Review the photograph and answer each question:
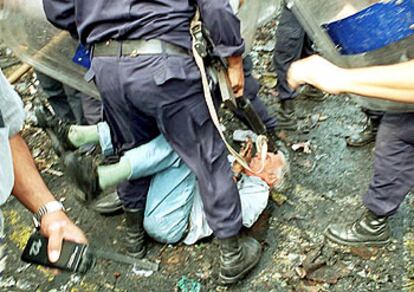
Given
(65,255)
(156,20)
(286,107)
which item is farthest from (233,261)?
(286,107)

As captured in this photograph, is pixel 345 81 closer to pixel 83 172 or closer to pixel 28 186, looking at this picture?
pixel 28 186

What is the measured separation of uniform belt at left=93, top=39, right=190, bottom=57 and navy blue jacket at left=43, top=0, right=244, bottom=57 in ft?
0.07

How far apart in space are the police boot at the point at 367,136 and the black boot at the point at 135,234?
4.63 ft

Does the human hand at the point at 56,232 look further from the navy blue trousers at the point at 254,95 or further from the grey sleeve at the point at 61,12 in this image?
the navy blue trousers at the point at 254,95

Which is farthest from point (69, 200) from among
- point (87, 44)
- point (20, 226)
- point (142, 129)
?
point (87, 44)

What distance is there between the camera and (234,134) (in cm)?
390

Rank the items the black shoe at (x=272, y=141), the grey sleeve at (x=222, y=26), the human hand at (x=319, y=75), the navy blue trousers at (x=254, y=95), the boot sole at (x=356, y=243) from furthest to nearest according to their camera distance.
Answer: the black shoe at (x=272, y=141) → the navy blue trousers at (x=254, y=95) → the boot sole at (x=356, y=243) → the grey sleeve at (x=222, y=26) → the human hand at (x=319, y=75)

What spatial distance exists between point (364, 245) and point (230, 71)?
1.16 metres

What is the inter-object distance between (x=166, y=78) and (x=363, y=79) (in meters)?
0.85

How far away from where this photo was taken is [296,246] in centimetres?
323

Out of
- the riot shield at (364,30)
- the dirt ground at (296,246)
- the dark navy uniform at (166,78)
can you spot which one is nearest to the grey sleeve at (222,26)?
the dark navy uniform at (166,78)

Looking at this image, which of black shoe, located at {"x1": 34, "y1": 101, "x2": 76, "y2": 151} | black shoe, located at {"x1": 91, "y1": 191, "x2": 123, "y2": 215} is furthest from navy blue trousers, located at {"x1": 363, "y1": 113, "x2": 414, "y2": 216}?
black shoe, located at {"x1": 34, "y1": 101, "x2": 76, "y2": 151}

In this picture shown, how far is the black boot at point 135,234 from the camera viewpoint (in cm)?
329

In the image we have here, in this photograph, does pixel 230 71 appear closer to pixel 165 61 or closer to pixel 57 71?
pixel 165 61
